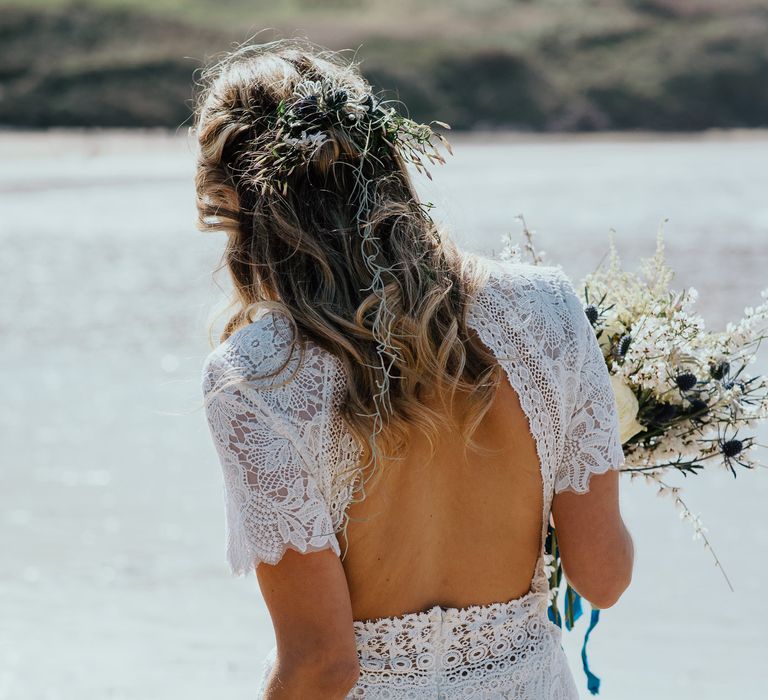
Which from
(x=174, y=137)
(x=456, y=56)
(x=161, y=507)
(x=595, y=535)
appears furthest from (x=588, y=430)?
(x=456, y=56)

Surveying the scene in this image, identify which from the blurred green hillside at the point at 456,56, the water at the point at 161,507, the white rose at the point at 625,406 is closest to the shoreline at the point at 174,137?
the blurred green hillside at the point at 456,56

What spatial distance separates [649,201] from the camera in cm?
1619

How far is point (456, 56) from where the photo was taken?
129ft

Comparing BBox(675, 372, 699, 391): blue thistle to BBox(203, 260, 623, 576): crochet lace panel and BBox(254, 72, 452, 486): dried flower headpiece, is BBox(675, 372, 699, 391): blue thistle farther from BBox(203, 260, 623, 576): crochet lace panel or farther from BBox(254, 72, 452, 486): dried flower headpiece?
BBox(254, 72, 452, 486): dried flower headpiece

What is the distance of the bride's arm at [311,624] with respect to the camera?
5.01 feet

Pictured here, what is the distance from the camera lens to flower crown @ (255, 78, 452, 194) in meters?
1.55

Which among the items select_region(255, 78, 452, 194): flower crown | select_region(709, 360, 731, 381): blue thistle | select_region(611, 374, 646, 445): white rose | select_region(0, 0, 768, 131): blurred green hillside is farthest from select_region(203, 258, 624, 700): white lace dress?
select_region(0, 0, 768, 131): blurred green hillside

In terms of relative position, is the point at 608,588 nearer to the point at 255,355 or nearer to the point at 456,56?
the point at 255,355

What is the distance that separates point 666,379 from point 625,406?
0.34 ft

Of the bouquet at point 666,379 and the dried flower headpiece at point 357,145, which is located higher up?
the dried flower headpiece at point 357,145

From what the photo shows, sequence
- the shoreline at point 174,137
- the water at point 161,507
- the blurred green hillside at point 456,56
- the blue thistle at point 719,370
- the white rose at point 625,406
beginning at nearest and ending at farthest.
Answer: the white rose at point 625,406 < the blue thistle at point 719,370 < the water at point 161,507 < the shoreline at point 174,137 < the blurred green hillside at point 456,56

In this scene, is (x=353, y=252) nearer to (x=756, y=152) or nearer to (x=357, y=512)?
(x=357, y=512)

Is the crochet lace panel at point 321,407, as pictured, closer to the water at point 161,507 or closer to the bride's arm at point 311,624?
the bride's arm at point 311,624

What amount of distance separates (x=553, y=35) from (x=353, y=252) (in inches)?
1669
